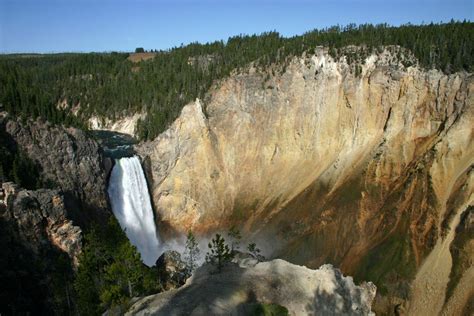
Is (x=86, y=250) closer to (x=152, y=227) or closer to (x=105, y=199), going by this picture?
(x=105, y=199)

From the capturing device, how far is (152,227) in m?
56.9

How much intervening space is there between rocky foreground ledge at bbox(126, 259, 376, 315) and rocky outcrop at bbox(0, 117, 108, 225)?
59.5 feet

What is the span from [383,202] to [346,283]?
47.5 ft

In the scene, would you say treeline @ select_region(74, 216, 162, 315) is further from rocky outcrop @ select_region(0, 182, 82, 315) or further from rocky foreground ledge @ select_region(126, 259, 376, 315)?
rocky foreground ledge @ select_region(126, 259, 376, 315)

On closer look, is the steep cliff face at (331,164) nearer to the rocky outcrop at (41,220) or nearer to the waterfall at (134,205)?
the waterfall at (134,205)

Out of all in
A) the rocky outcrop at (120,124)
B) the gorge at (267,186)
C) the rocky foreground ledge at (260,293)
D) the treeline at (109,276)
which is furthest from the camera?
the rocky outcrop at (120,124)

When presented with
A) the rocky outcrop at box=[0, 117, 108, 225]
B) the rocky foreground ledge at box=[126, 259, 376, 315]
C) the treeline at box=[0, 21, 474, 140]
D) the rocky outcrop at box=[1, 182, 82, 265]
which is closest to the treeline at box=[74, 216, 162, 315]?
the rocky outcrop at box=[1, 182, 82, 265]

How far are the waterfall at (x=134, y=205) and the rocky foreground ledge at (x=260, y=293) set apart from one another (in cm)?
2376

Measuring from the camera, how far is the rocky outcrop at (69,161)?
45031 mm

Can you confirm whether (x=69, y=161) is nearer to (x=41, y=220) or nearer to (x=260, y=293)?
(x=41, y=220)

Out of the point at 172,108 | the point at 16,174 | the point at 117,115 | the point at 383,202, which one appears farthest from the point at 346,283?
the point at 117,115

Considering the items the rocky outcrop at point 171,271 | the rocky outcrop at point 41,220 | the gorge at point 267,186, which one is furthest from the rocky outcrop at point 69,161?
the rocky outcrop at point 171,271

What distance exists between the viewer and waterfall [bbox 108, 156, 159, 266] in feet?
179

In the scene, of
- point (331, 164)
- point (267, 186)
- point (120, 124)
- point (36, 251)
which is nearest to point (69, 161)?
point (36, 251)
